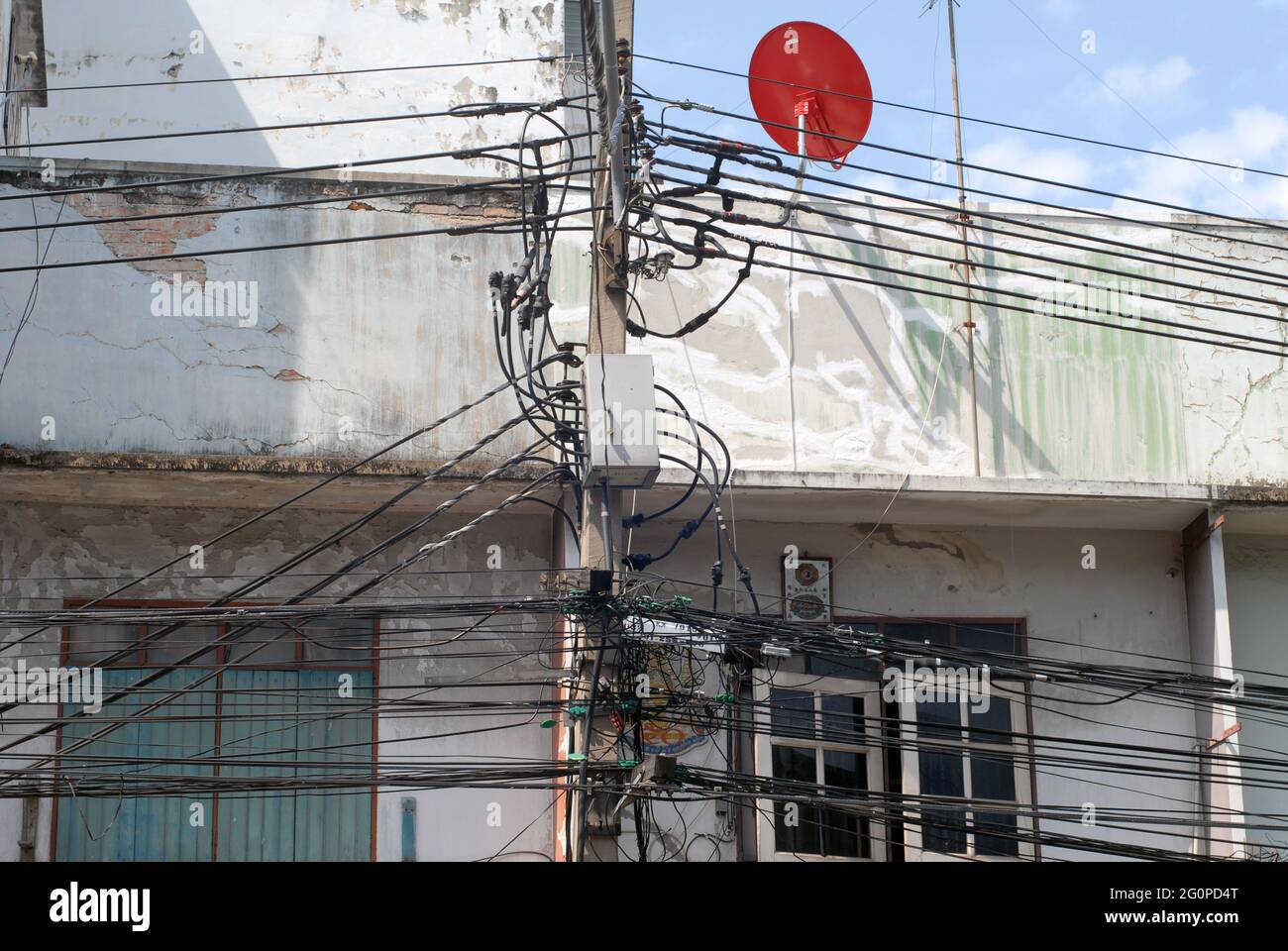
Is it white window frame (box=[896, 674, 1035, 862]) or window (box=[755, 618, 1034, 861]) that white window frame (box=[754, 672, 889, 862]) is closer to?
window (box=[755, 618, 1034, 861])

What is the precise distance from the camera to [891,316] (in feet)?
37.7

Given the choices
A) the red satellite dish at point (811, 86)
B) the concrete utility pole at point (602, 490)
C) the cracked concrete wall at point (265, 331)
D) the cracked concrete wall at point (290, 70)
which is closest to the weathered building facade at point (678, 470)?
the cracked concrete wall at point (265, 331)

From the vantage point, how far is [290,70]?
630 inches

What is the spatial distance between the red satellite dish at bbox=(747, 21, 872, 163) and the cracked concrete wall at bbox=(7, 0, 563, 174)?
4.46m

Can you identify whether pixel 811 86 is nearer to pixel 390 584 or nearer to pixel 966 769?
pixel 390 584

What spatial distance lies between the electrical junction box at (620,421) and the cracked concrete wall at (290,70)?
26.6 feet

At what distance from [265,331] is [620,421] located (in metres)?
3.71

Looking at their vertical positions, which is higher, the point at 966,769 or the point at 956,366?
the point at 956,366

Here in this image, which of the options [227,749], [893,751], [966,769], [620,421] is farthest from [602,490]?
[966,769]

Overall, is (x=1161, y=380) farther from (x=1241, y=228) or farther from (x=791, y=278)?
(x=791, y=278)

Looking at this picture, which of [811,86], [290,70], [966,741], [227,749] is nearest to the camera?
[227,749]

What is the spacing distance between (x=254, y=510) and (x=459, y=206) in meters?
2.49
